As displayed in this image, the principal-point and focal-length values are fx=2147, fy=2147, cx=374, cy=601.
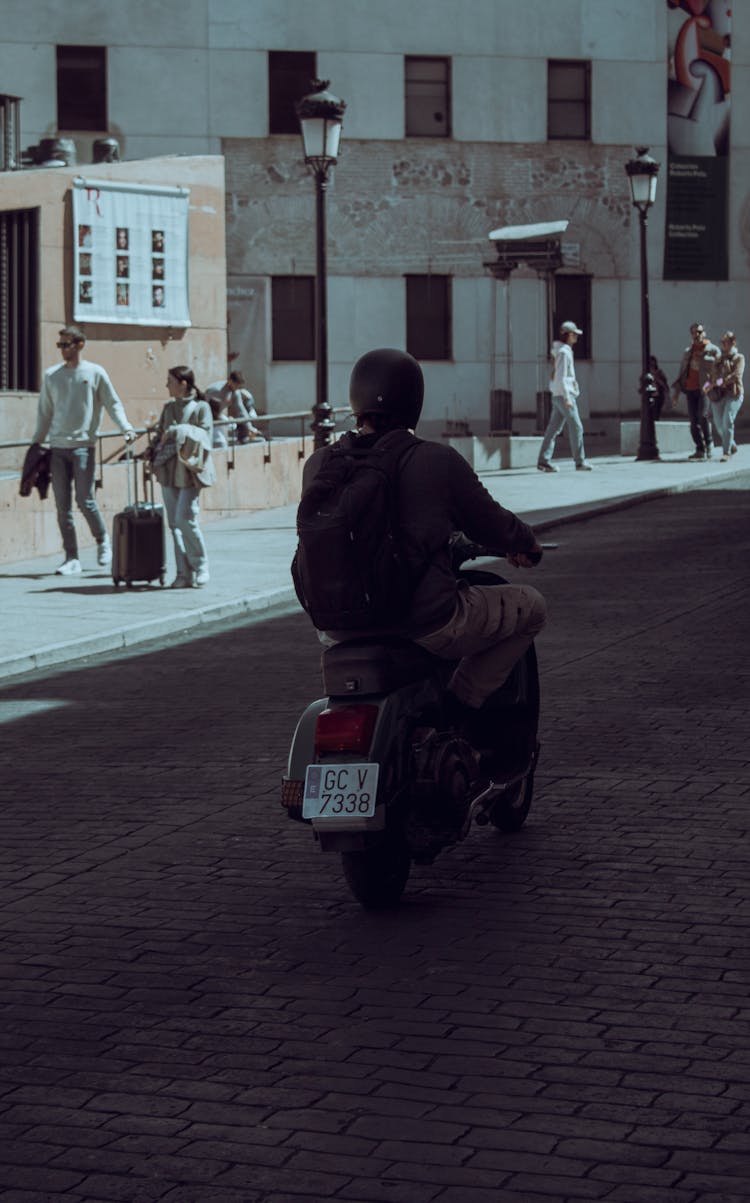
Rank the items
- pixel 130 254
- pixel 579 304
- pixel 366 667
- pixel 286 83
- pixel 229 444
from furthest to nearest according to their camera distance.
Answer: pixel 579 304 → pixel 286 83 → pixel 229 444 → pixel 130 254 → pixel 366 667

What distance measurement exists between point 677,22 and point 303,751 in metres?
36.8

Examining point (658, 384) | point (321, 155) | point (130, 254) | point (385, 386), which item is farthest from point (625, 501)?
point (385, 386)

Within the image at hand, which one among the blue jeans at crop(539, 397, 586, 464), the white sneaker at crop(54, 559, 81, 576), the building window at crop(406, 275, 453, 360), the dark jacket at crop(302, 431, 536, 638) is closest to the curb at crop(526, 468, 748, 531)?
the blue jeans at crop(539, 397, 586, 464)

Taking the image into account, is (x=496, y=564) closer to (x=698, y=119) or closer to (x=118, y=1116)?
(x=118, y=1116)

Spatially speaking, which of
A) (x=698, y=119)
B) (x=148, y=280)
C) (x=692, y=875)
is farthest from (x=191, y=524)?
(x=698, y=119)

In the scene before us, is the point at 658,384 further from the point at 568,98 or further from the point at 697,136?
the point at 697,136

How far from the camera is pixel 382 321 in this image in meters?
39.9

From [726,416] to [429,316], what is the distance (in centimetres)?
1091

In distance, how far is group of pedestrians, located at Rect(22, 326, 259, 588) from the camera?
16047 mm

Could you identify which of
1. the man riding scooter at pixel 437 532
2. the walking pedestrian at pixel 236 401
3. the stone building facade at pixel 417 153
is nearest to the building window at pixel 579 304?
the stone building facade at pixel 417 153

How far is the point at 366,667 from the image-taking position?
6.34 meters

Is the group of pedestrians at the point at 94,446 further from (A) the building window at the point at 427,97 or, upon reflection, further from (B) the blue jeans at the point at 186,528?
(A) the building window at the point at 427,97

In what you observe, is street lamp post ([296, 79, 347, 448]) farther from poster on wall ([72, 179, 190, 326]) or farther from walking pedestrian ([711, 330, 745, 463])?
walking pedestrian ([711, 330, 745, 463])

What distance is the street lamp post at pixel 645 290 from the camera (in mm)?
30141
